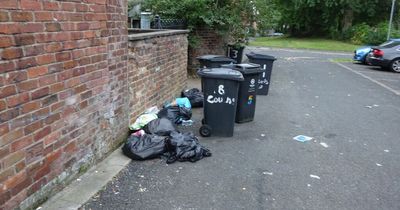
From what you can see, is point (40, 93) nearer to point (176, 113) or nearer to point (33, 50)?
point (33, 50)

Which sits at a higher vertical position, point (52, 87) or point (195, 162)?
point (52, 87)

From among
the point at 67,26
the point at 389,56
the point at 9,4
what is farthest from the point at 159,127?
A: the point at 389,56

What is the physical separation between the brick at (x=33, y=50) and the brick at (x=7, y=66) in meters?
0.19

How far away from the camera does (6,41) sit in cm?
278

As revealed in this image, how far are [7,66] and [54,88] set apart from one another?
67cm

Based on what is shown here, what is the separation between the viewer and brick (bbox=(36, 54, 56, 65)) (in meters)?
3.20

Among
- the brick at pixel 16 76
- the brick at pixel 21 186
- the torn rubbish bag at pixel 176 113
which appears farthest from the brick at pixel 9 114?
the torn rubbish bag at pixel 176 113

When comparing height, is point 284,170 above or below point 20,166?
below

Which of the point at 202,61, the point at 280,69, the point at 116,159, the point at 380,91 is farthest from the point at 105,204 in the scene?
the point at 280,69

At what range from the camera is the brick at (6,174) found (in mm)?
2842

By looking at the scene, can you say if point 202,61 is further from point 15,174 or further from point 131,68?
point 15,174

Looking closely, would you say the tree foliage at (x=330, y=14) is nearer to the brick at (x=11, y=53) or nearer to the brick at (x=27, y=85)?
the brick at (x=27, y=85)

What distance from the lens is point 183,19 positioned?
1148 cm

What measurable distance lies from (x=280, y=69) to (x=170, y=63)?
31.3ft
